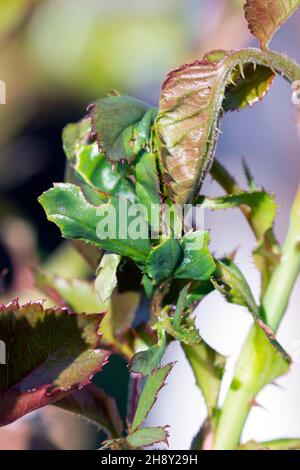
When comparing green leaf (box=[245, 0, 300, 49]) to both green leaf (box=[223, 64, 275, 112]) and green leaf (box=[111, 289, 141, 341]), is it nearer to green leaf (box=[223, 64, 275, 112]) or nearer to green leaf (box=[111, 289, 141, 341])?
green leaf (box=[223, 64, 275, 112])

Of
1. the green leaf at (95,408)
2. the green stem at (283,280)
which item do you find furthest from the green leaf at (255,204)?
the green leaf at (95,408)

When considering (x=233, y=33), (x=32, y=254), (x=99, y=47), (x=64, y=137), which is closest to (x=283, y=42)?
(x=233, y=33)

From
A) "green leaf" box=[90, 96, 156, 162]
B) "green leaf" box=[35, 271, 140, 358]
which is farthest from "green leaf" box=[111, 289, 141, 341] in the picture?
"green leaf" box=[90, 96, 156, 162]

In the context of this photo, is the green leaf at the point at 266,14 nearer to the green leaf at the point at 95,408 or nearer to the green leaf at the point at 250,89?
the green leaf at the point at 250,89

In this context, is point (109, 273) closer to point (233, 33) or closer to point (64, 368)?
point (64, 368)

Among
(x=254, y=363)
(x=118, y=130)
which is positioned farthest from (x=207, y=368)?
(x=118, y=130)

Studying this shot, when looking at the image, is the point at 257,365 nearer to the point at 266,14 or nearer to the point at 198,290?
the point at 198,290
